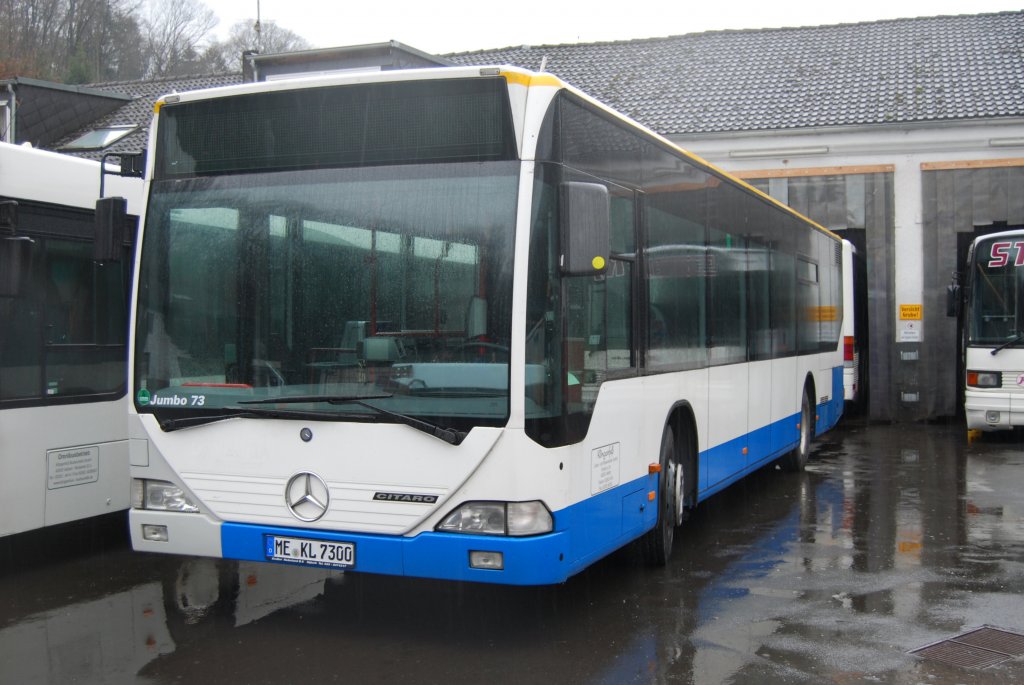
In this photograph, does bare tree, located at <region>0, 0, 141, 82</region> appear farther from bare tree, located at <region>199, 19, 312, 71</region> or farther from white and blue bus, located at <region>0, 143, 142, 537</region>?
white and blue bus, located at <region>0, 143, 142, 537</region>

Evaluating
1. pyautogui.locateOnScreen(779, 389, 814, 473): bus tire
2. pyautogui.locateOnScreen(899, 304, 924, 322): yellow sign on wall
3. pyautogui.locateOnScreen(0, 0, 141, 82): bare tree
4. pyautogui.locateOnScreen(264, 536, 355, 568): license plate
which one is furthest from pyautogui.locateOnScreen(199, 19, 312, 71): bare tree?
pyautogui.locateOnScreen(264, 536, 355, 568): license plate

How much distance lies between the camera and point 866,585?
24.2 ft

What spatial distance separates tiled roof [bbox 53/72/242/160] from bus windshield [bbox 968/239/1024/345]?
2095 cm

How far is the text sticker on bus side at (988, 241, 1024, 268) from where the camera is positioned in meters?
16.3

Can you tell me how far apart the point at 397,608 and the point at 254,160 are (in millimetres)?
2786

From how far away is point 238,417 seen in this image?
582cm

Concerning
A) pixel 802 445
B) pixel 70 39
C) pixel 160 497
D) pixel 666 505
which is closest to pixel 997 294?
pixel 802 445

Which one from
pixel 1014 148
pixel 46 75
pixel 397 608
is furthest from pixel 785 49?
pixel 46 75

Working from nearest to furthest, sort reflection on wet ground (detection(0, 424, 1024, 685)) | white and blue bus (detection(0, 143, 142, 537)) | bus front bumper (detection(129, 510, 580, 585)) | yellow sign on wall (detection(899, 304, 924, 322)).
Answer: bus front bumper (detection(129, 510, 580, 585)), reflection on wet ground (detection(0, 424, 1024, 685)), white and blue bus (detection(0, 143, 142, 537)), yellow sign on wall (detection(899, 304, 924, 322))

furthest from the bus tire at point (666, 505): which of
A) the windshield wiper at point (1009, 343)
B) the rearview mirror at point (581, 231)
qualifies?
the windshield wiper at point (1009, 343)

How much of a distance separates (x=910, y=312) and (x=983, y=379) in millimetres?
6013

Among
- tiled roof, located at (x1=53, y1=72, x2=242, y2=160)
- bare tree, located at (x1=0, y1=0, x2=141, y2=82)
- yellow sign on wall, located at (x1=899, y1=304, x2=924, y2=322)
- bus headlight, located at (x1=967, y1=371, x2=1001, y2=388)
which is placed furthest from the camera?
bare tree, located at (x1=0, y1=0, x2=141, y2=82)

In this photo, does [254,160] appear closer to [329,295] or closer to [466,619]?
[329,295]

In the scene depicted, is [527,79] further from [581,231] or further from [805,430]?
[805,430]
